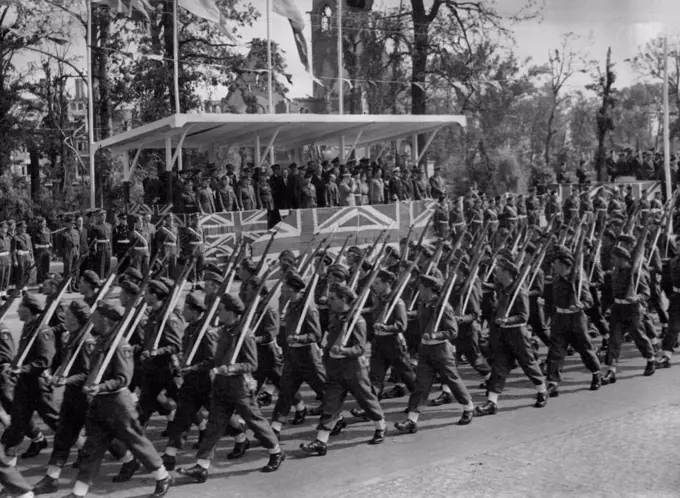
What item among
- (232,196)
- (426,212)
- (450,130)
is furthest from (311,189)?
(450,130)

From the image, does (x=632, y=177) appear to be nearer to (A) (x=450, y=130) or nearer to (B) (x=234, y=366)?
(A) (x=450, y=130)

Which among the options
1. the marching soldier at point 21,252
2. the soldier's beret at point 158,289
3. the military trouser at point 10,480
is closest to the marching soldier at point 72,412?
the military trouser at point 10,480

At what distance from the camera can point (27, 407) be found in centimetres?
841

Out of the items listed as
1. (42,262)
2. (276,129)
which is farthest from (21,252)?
(276,129)

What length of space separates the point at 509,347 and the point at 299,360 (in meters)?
2.52

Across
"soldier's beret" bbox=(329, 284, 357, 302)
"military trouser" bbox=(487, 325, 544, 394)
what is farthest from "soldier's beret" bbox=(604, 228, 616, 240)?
"soldier's beret" bbox=(329, 284, 357, 302)

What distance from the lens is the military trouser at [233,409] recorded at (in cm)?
782

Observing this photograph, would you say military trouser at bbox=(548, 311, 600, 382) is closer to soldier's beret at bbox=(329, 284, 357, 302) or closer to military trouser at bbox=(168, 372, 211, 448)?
soldier's beret at bbox=(329, 284, 357, 302)

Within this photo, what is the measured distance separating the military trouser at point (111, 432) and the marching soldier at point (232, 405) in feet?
1.72

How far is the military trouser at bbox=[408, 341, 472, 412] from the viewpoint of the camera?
922 centimetres

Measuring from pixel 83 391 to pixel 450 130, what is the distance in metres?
44.6

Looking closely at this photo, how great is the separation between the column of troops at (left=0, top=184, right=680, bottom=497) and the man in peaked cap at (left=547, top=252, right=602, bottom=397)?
0.02 m

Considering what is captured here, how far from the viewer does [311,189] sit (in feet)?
65.5

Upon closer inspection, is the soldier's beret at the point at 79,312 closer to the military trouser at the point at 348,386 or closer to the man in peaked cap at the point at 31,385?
the man in peaked cap at the point at 31,385
